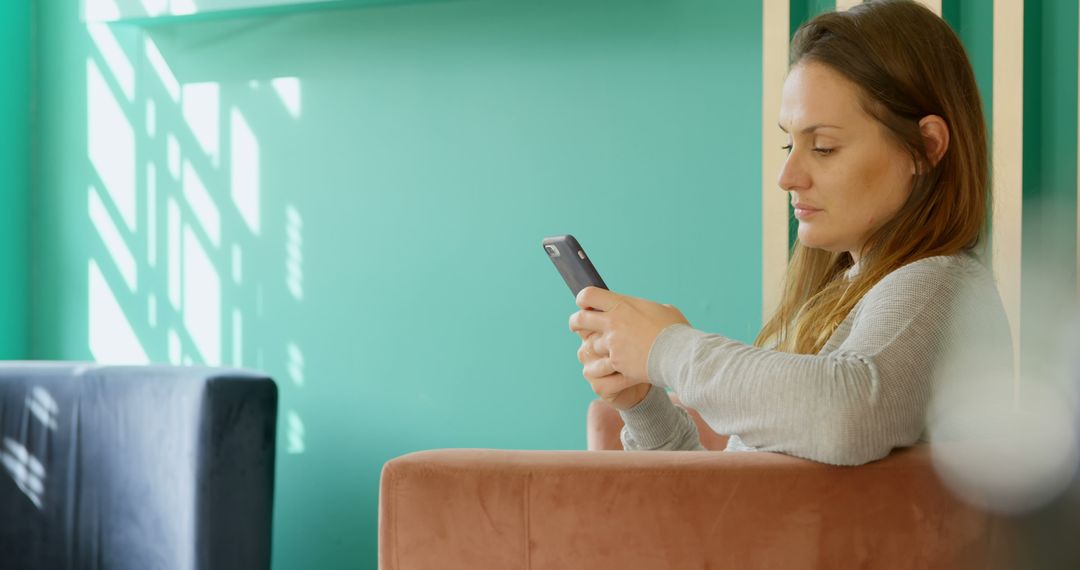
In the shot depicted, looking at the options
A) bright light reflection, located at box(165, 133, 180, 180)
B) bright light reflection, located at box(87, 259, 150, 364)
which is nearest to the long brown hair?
bright light reflection, located at box(165, 133, 180, 180)

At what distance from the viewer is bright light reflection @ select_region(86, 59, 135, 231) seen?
2666mm

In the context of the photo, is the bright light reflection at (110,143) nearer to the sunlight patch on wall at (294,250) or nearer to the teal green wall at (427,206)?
the teal green wall at (427,206)

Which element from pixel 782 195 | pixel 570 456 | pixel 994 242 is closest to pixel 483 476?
pixel 570 456

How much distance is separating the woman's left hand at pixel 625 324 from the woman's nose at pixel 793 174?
0.67ft

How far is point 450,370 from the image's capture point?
2381 millimetres

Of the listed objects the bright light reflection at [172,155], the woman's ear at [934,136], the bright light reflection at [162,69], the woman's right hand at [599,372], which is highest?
the bright light reflection at [162,69]

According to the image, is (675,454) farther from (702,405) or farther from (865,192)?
(865,192)

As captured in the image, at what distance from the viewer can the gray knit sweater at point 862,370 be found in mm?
894

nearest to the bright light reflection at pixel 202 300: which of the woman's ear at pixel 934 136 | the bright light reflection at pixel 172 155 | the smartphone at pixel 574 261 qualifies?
the bright light reflection at pixel 172 155

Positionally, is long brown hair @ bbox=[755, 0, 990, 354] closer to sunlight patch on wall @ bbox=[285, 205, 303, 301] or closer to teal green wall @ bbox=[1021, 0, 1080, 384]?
teal green wall @ bbox=[1021, 0, 1080, 384]

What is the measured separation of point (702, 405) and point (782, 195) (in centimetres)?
111

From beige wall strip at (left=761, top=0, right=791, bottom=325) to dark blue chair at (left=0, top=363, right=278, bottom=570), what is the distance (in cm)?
95

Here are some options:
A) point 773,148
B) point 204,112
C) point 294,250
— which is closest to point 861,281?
point 773,148

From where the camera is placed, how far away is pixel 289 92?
2.50 meters
